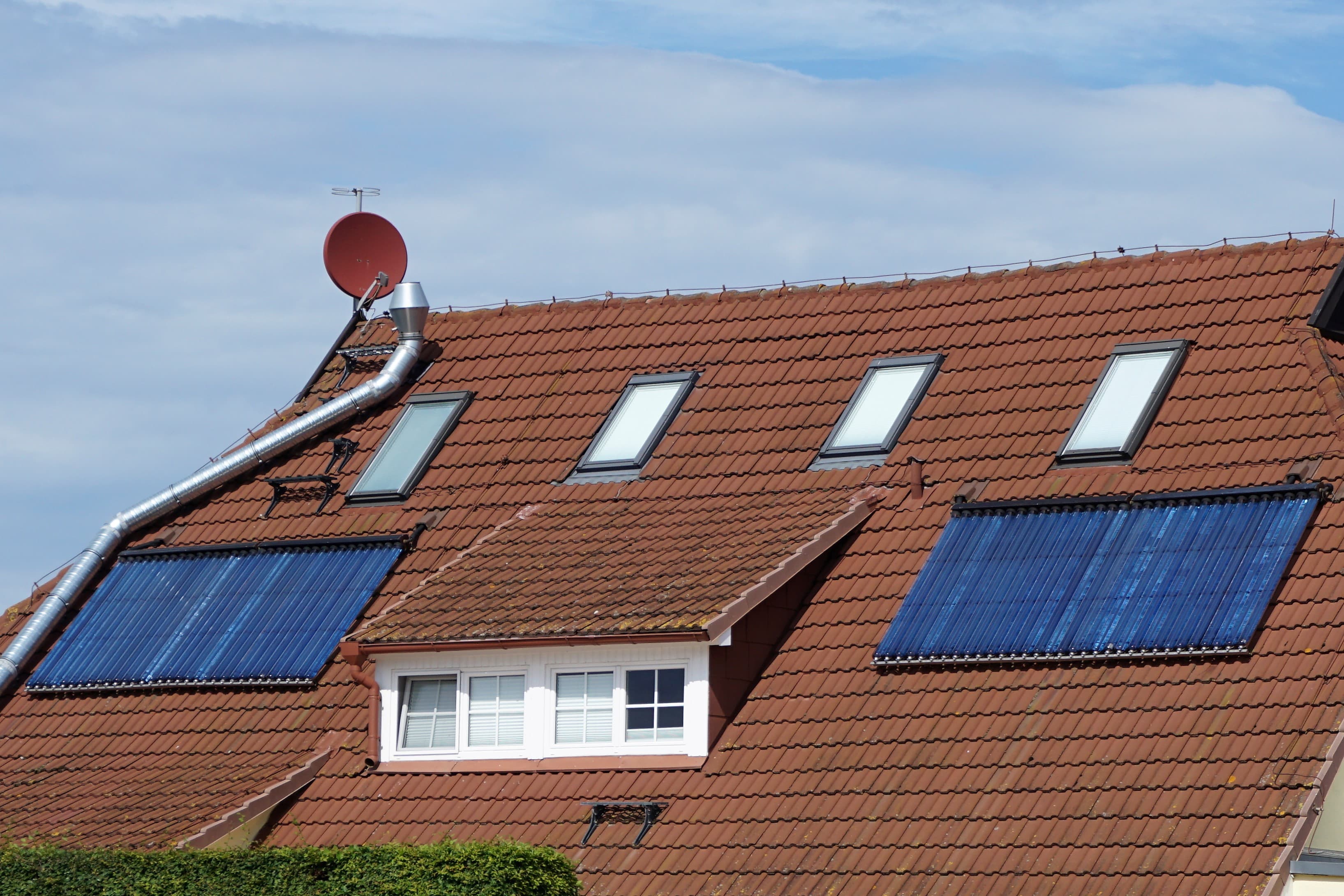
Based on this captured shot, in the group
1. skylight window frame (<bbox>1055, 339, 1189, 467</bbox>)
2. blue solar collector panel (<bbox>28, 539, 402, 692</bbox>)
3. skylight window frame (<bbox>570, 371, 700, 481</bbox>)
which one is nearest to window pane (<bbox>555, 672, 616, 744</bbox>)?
blue solar collector panel (<bbox>28, 539, 402, 692</bbox>)

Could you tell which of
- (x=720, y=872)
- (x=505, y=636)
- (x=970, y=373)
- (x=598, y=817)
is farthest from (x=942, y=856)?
(x=970, y=373)

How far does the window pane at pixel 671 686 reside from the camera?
23484 mm

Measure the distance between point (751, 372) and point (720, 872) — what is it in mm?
8223

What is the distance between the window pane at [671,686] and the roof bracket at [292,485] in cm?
698

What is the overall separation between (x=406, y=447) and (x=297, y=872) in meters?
9.46

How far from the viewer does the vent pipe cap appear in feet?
99.8

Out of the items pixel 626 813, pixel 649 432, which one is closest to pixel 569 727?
pixel 626 813

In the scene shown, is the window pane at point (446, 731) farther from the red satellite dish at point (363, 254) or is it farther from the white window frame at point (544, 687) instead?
the red satellite dish at point (363, 254)

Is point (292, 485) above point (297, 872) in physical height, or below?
above

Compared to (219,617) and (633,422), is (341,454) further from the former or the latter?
(633,422)

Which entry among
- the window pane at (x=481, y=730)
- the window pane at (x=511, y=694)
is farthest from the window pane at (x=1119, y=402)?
the window pane at (x=481, y=730)

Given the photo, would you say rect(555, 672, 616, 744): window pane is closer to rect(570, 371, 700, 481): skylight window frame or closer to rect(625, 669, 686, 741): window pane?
rect(625, 669, 686, 741): window pane

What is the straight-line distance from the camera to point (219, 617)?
90.7 ft

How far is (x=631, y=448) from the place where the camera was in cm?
2747
